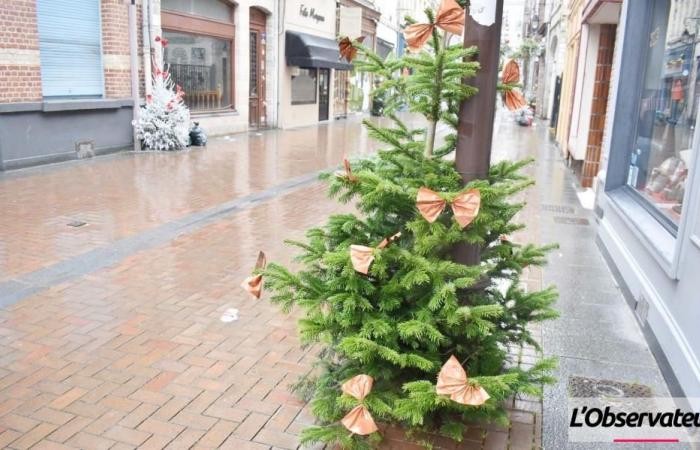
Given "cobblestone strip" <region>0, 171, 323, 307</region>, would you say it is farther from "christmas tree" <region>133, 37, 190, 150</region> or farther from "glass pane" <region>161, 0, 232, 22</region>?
"glass pane" <region>161, 0, 232, 22</region>

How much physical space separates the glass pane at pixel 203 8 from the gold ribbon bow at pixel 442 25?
13.2 meters

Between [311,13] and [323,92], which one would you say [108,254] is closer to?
[311,13]

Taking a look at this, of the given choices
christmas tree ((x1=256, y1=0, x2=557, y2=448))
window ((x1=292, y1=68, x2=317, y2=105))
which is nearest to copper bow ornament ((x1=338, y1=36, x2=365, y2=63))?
christmas tree ((x1=256, y1=0, x2=557, y2=448))

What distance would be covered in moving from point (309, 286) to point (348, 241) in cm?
31

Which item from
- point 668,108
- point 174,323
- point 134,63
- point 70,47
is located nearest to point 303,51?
point 134,63

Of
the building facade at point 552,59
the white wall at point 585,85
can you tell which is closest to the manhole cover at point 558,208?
the white wall at point 585,85

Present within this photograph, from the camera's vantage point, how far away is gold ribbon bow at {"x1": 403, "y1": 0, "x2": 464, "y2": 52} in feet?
9.09

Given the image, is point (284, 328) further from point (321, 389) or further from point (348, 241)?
point (348, 241)

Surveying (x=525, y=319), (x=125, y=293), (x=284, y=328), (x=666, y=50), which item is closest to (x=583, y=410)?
(x=525, y=319)

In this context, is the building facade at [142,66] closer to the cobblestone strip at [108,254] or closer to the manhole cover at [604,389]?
the cobblestone strip at [108,254]

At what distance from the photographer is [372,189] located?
2938mm

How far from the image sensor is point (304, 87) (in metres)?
22.8

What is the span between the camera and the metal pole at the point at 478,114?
291 cm

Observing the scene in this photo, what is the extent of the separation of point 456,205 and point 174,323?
8.91ft
